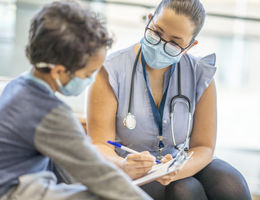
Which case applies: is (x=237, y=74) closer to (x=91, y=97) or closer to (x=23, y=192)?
(x=91, y=97)

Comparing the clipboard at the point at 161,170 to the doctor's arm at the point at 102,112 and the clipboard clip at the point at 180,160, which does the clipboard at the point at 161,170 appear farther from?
the doctor's arm at the point at 102,112

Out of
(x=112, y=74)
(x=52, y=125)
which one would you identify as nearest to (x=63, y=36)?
(x=52, y=125)

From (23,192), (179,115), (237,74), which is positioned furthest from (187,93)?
(237,74)

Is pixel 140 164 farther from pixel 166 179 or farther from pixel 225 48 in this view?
pixel 225 48

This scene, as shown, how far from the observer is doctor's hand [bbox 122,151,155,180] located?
4.31 feet

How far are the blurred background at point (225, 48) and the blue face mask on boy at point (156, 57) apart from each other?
1651 mm

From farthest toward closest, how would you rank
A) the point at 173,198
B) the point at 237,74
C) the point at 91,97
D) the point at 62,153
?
1. the point at 237,74
2. the point at 91,97
3. the point at 173,198
4. the point at 62,153

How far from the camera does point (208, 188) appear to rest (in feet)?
4.97

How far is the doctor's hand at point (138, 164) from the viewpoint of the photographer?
1.31 meters

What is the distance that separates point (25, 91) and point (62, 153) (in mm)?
208

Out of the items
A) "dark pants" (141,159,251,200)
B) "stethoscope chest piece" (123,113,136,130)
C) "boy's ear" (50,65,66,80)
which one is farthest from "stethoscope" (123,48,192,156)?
"boy's ear" (50,65,66,80)

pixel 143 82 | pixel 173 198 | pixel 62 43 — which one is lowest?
pixel 173 198

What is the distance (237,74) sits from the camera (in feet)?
10.8

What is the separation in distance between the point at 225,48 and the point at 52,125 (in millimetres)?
2588
